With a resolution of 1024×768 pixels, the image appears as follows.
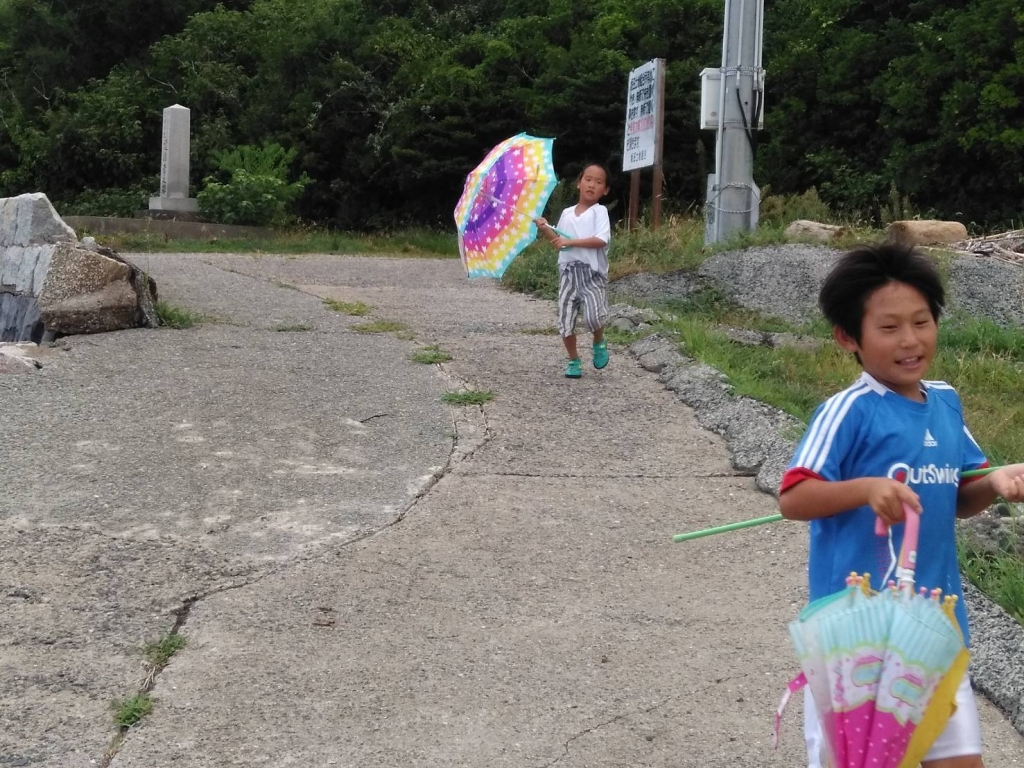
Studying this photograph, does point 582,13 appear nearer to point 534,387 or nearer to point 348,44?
point 348,44

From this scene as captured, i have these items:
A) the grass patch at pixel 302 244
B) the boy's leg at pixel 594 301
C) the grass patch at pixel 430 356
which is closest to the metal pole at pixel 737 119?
the grass patch at pixel 430 356

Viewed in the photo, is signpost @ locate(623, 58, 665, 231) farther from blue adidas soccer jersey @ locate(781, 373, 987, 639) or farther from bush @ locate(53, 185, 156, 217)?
bush @ locate(53, 185, 156, 217)

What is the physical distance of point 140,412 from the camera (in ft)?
21.7

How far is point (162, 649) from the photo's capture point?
385cm

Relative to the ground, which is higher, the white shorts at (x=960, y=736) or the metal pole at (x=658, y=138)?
the metal pole at (x=658, y=138)

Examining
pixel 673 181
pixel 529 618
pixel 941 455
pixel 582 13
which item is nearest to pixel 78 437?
pixel 529 618

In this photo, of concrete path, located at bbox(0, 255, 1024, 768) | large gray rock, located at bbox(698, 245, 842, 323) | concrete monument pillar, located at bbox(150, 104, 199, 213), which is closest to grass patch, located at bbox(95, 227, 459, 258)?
concrete monument pillar, located at bbox(150, 104, 199, 213)

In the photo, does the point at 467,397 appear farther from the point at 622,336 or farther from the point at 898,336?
the point at 898,336

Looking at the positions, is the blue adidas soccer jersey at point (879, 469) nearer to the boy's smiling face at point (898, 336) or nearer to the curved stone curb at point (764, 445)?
the boy's smiling face at point (898, 336)

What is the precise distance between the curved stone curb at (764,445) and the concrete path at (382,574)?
0.37 ft

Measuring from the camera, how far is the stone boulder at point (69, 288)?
888cm

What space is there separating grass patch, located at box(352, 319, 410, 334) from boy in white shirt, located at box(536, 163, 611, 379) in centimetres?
207

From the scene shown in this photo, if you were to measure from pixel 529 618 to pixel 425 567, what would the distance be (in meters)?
0.57

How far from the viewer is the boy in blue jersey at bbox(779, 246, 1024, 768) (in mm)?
2465
